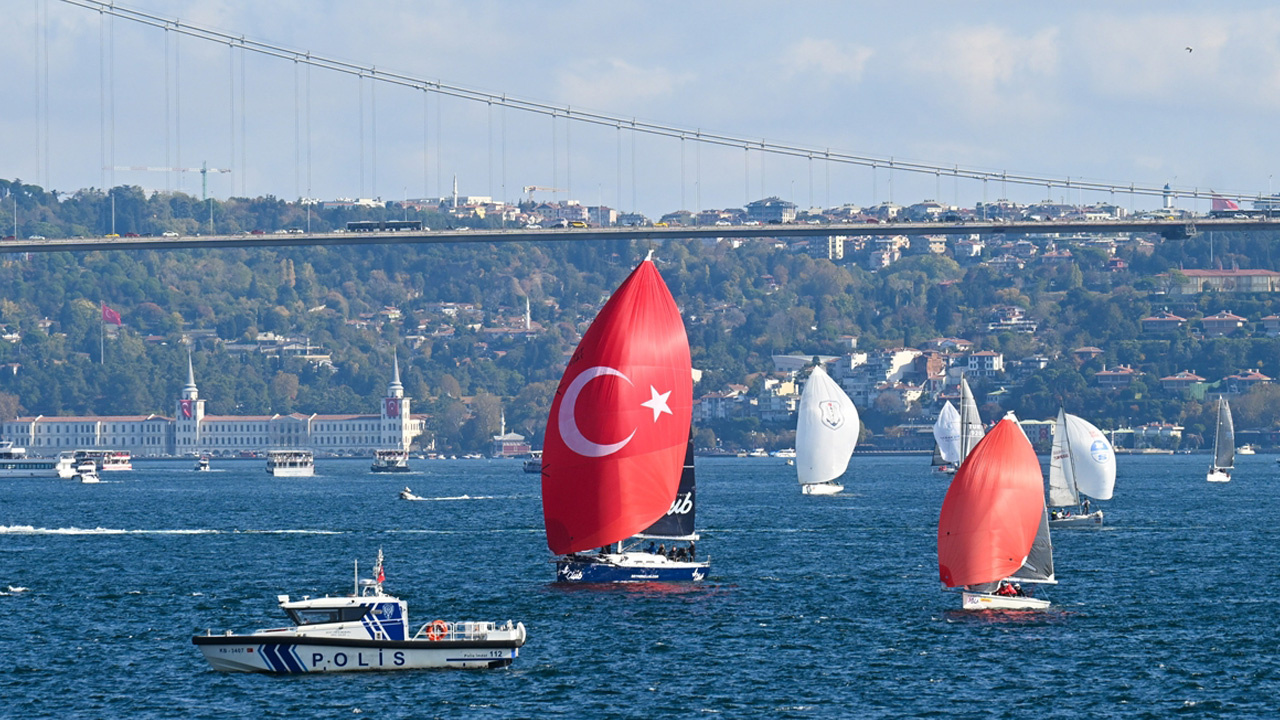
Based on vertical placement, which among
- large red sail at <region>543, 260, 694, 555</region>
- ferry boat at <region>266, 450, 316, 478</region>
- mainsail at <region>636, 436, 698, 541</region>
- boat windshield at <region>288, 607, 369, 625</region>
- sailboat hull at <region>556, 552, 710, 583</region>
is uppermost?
large red sail at <region>543, 260, 694, 555</region>

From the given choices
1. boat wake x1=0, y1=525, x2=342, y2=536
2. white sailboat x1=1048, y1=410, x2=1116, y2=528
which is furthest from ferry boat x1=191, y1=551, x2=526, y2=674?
white sailboat x1=1048, y1=410, x2=1116, y2=528

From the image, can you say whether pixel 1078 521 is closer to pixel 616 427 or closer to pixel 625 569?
pixel 625 569

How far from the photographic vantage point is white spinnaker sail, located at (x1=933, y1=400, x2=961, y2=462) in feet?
307

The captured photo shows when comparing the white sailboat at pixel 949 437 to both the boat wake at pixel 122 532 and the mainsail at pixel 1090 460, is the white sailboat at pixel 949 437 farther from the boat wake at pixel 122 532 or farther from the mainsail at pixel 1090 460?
the boat wake at pixel 122 532

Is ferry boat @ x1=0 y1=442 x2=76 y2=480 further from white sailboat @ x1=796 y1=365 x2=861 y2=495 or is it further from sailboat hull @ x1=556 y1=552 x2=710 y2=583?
sailboat hull @ x1=556 y1=552 x2=710 y2=583

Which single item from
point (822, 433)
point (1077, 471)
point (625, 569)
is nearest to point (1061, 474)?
point (1077, 471)

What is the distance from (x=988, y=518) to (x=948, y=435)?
6158 centimetres

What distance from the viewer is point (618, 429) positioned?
3528cm

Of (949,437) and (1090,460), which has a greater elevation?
(949,437)

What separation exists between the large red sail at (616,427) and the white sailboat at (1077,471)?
69.7 feet

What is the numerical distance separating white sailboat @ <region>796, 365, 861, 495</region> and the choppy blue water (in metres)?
12.0

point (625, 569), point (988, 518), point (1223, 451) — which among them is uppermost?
point (988, 518)

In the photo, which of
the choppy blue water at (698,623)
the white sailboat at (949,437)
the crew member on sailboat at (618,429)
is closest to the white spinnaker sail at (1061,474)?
the choppy blue water at (698,623)

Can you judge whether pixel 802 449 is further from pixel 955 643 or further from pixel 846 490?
pixel 955 643
